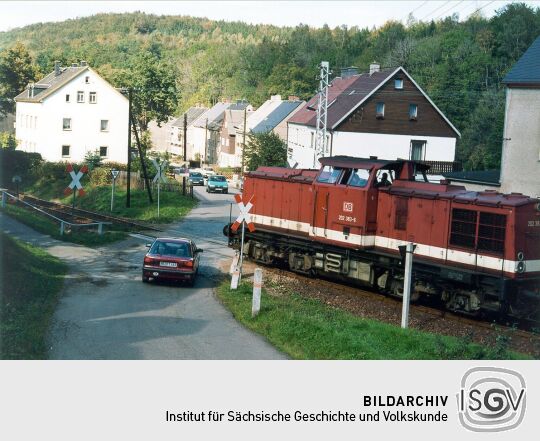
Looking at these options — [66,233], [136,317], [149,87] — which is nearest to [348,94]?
[66,233]

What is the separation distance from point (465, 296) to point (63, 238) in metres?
19.7

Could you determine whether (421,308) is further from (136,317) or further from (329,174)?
(136,317)

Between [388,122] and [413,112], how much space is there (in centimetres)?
218

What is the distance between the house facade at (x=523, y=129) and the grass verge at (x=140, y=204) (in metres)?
19.4

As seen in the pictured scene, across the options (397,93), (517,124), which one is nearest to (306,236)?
(517,124)

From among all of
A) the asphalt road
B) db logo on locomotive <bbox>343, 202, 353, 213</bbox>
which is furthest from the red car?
db logo on locomotive <bbox>343, 202, 353, 213</bbox>

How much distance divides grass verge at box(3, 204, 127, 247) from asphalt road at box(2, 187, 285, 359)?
188 cm

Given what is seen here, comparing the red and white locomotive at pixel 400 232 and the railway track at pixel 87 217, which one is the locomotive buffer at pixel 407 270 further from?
the railway track at pixel 87 217

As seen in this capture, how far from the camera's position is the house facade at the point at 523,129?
27.4 metres

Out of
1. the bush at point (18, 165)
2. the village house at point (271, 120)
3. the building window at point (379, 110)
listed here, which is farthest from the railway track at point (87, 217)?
the village house at point (271, 120)

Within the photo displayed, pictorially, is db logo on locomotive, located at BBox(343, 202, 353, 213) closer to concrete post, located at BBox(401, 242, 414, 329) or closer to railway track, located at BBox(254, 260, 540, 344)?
railway track, located at BBox(254, 260, 540, 344)

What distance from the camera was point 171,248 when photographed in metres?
22.2

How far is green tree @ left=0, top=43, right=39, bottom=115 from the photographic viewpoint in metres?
76.0

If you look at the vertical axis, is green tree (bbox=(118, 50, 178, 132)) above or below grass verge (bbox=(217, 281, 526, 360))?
above
